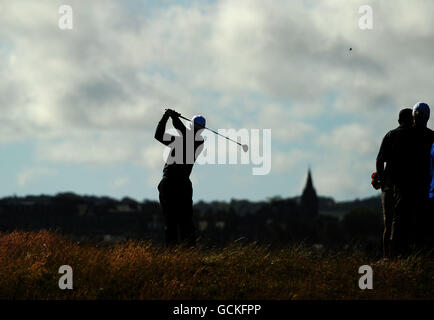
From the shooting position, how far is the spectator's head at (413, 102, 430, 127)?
13.5m

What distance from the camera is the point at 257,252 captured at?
13875mm

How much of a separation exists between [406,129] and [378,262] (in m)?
2.58

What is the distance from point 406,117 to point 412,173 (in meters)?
1.08

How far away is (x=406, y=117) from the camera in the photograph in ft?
45.2

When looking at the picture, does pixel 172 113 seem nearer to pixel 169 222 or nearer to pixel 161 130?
pixel 161 130

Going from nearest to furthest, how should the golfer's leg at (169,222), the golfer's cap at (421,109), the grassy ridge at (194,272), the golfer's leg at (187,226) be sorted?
the grassy ridge at (194,272) < the golfer's cap at (421,109) < the golfer's leg at (169,222) < the golfer's leg at (187,226)

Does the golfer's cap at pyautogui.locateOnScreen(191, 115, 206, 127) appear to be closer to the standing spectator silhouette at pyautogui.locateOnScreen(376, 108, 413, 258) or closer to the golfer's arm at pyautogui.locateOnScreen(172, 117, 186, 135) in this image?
the golfer's arm at pyautogui.locateOnScreen(172, 117, 186, 135)

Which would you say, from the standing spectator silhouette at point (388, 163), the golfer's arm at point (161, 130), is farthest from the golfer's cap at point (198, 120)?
the standing spectator silhouette at point (388, 163)

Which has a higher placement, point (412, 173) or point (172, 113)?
point (172, 113)

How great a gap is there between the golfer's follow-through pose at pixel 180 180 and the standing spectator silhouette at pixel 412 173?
3.81 metres

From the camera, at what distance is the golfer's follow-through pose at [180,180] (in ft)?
45.4

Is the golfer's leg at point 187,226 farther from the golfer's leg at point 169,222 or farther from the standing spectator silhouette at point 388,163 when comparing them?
the standing spectator silhouette at point 388,163

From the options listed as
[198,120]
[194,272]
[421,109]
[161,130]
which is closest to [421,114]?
[421,109]
